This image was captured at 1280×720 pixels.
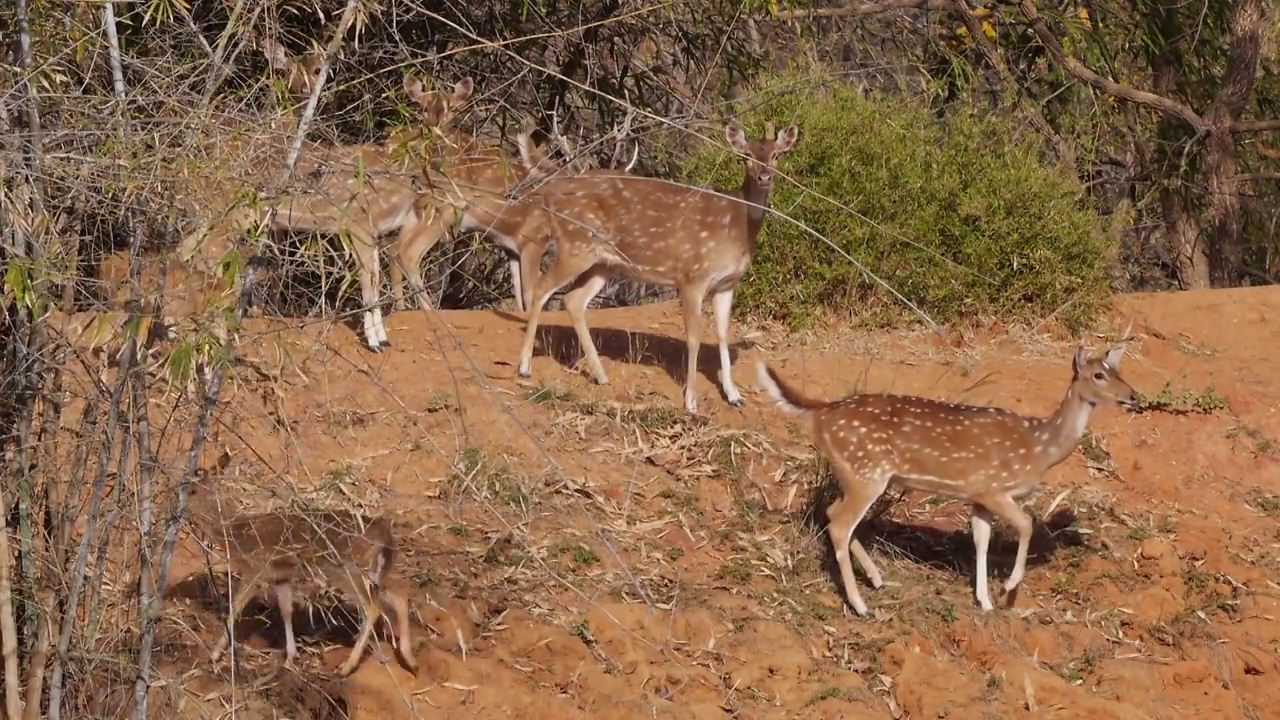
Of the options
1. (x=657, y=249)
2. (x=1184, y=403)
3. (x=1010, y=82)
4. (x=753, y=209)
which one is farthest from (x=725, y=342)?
(x=1010, y=82)

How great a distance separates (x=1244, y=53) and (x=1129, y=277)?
7.49 feet

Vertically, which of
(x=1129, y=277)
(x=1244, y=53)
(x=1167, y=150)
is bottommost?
(x=1129, y=277)

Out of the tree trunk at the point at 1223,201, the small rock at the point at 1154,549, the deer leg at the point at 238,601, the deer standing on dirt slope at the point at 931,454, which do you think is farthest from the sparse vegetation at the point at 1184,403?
the deer leg at the point at 238,601

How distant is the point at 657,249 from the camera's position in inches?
448

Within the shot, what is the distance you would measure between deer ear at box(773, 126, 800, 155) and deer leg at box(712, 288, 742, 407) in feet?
3.30

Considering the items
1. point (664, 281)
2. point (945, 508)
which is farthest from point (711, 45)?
point (945, 508)

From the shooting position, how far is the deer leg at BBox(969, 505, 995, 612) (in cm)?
941

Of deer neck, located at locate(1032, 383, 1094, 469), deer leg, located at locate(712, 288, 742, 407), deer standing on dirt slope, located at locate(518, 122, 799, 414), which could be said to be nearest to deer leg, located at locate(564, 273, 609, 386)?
deer standing on dirt slope, located at locate(518, 122, 799, 414)

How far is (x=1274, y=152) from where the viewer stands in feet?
54.1

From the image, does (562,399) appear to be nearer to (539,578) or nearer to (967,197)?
(539,578)

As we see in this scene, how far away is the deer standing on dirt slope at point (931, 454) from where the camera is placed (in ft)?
30.3

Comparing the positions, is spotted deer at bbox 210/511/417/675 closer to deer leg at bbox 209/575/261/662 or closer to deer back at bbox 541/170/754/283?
deer leg at bbox 209/575/261/662

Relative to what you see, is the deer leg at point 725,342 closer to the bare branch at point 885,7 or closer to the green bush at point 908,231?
the green bush at point 908,231

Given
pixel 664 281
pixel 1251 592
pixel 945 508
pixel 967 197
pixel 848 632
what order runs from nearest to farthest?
pixel 848 632 < pixel 1251 592 < pixel 945 508 < pixel 664 281 < pixel 967 197
